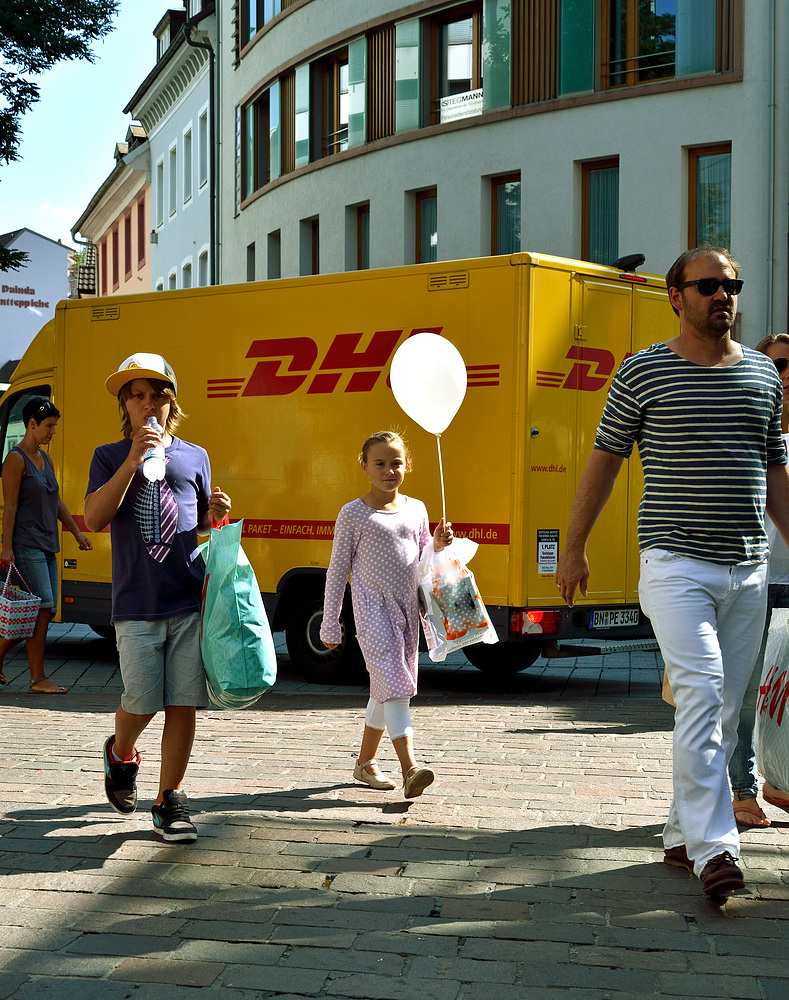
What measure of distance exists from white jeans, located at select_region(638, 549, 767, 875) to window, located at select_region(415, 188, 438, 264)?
1744 cm

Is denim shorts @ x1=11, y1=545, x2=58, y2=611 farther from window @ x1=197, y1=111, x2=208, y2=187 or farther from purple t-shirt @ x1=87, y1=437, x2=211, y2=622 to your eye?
window @ x1=197, y1=111, x2=208, y2=187

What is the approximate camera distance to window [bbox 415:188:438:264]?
2141 cm

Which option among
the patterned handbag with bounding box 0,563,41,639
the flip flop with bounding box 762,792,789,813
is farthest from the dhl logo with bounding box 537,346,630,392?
the flip flop with bounding box 762,792,789,813

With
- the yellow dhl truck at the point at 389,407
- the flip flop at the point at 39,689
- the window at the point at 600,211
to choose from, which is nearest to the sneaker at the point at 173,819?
the yellow dhl truck at the point at 389,407

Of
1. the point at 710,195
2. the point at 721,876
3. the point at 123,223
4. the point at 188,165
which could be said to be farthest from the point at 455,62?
the point at 123,223

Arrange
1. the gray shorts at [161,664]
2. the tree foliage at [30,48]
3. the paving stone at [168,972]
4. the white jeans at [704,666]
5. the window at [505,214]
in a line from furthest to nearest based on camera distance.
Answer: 1. the window at [505,214]
2. the tree foliage at [30,48]
3. the gray shorts at [161,664]
4. the white jeans at [704,666]
5. the paving stone at [168,972]

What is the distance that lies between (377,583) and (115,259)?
40.3 m

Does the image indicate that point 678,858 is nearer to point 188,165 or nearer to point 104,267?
point 188,165

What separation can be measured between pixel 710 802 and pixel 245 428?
21.8 feet

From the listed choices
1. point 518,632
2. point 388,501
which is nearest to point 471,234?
point 518,632

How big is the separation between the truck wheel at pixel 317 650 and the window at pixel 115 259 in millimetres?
35527

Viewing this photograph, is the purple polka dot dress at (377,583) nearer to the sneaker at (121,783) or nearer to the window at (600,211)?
the sneaker at (121,783)

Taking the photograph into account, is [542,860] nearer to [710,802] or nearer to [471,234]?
[710,802]

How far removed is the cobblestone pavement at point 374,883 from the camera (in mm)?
3463
